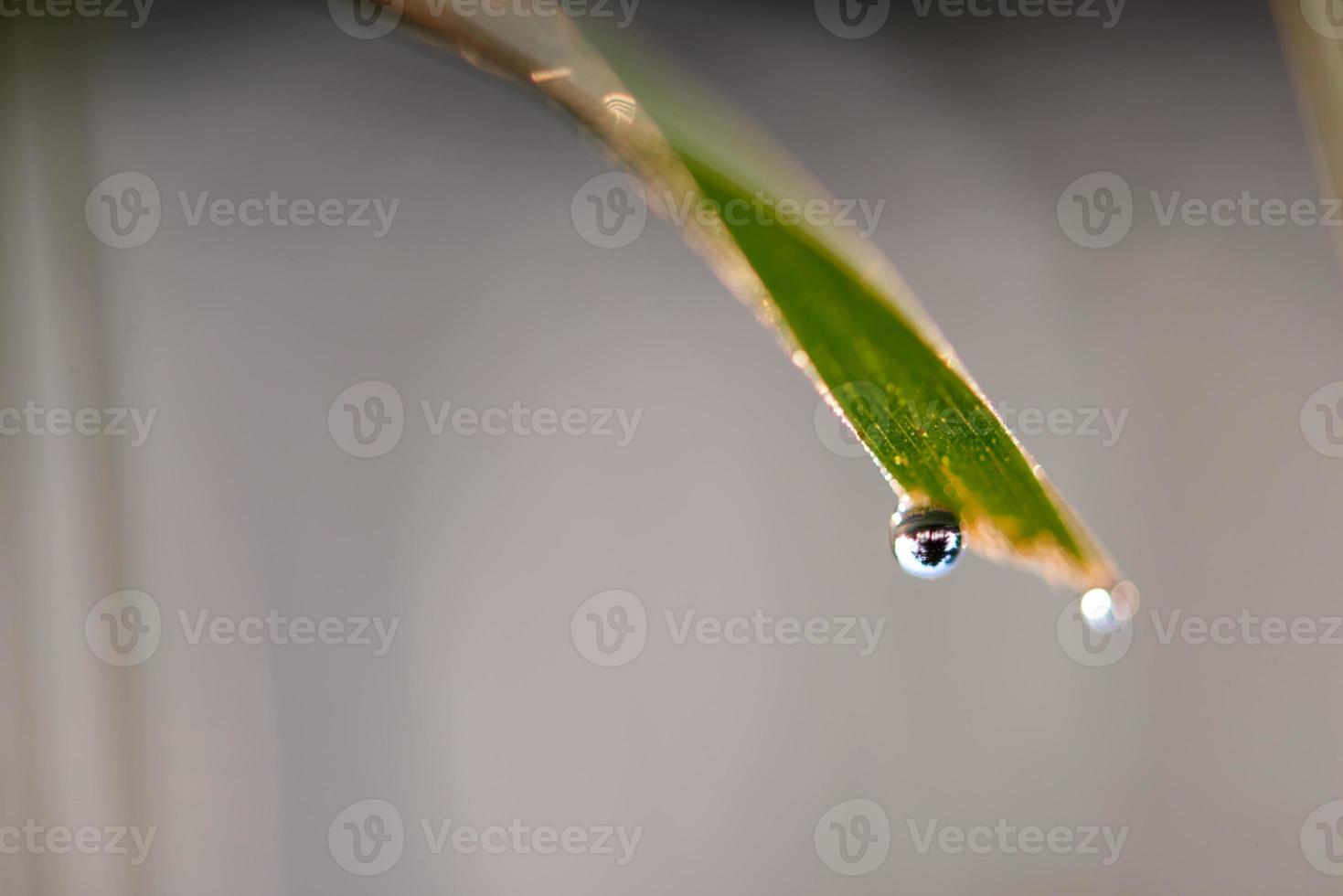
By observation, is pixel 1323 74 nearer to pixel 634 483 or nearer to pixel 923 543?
pixel 923 543

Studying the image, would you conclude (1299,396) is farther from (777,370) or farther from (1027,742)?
(777,370)

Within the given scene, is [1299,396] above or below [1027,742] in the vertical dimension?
above

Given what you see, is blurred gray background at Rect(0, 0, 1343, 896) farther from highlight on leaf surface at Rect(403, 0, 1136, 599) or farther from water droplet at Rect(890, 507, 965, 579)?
highlight on leaf surface at Rect(403, 0, 1136, 599)

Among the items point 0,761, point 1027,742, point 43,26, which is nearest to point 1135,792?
point 1027,742

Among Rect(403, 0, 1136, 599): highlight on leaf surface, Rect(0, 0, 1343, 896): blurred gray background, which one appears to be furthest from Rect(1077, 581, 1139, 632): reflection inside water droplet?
Rect(0, 0, 1343, 896): blurred gray background

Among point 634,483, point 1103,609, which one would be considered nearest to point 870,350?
point 1103,609

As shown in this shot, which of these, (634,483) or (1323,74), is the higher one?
(634,483)
